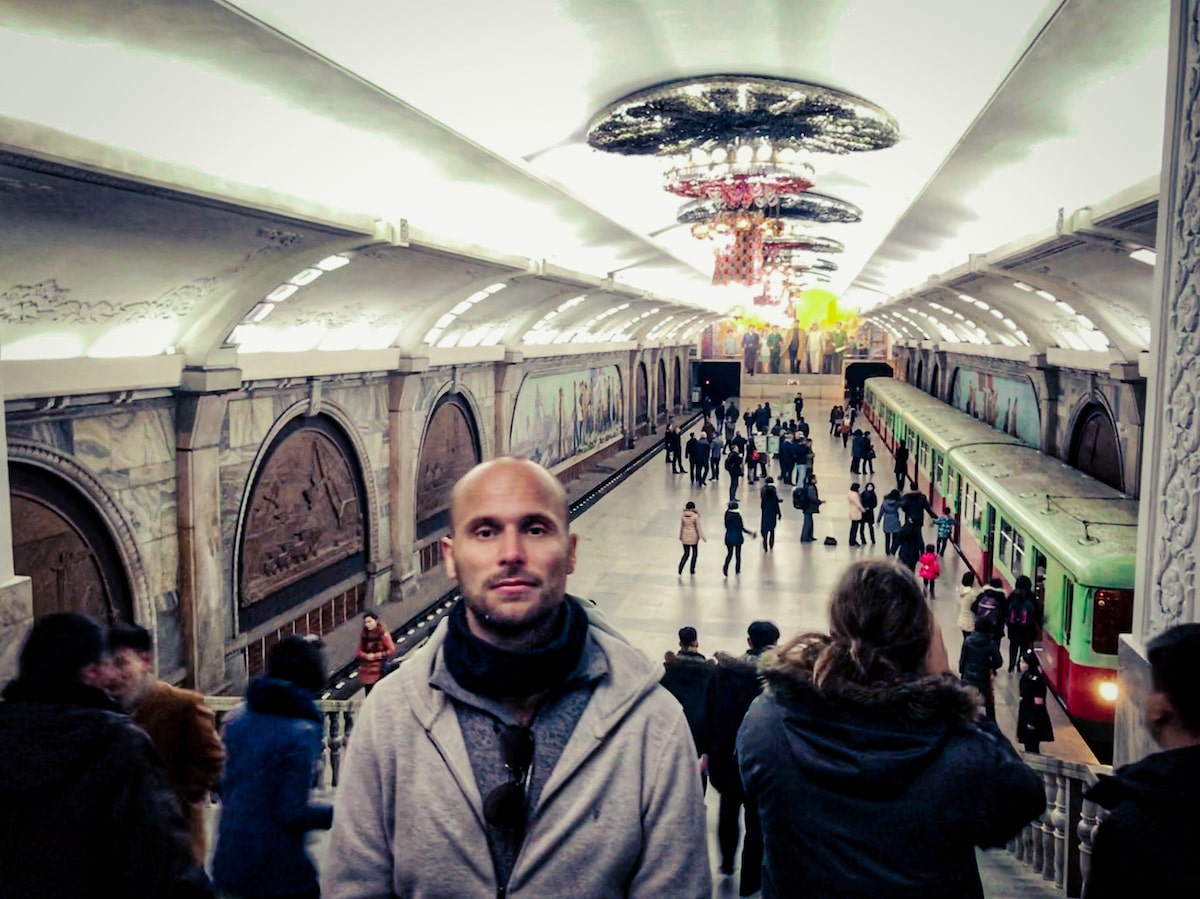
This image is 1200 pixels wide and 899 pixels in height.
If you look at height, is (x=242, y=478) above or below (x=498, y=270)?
below

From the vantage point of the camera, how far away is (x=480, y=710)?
164 cm

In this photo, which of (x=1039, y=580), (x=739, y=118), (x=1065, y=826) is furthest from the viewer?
(x=1039, y=580)

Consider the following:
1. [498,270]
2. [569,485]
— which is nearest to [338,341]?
[498,270]

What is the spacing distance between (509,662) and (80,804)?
1067 millimetres

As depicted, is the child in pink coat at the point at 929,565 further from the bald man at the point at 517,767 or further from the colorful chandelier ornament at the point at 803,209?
the bald man at the point at 517,767

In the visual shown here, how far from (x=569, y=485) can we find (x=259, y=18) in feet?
62.3

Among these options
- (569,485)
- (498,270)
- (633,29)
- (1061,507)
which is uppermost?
(633,29)

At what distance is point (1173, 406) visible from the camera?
417 centimetres

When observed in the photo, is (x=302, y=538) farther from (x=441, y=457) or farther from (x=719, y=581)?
(x=719, y=581)

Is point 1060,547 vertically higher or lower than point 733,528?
higher

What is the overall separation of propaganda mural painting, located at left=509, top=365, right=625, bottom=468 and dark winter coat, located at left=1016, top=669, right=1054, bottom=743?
1123 cm

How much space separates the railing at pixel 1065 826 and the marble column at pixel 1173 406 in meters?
0.27

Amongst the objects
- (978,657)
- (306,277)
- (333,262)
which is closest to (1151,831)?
(978,657)

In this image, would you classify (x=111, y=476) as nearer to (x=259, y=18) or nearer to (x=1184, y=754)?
(x=259, y=18)
